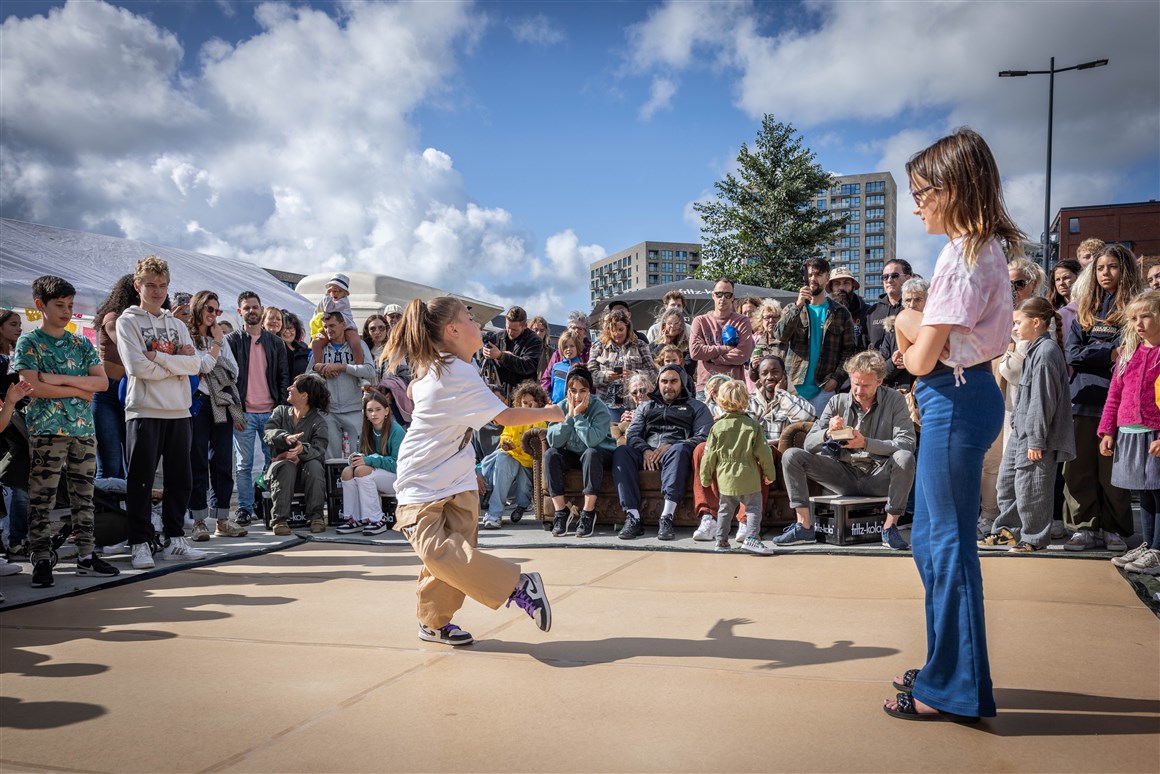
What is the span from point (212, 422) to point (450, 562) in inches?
184

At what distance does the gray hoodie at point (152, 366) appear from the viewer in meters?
5.48

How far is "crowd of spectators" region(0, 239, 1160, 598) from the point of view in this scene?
521cm

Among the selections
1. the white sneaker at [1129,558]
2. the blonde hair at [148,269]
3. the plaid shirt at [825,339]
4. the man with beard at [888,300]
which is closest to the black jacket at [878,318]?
the man with beard at [888,300]

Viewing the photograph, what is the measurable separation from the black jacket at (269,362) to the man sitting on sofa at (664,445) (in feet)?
10.8

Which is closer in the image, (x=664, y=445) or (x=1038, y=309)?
(x=1038, y=309)

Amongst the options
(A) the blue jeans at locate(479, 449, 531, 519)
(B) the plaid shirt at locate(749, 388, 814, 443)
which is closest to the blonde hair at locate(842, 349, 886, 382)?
(B) the plaid shirt at locate(749, 388, 814, 443)

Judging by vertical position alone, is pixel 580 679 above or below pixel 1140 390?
below

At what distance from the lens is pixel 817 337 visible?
23.7ft

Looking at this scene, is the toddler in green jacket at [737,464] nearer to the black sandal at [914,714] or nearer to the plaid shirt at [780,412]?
the plaid shirt at [780,412]

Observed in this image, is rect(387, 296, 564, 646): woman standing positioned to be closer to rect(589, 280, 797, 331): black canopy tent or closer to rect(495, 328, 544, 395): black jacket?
rect(495, 328, 544, 395): black jacket

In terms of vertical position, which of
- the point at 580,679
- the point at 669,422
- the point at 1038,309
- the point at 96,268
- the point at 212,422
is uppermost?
the point at 96,268

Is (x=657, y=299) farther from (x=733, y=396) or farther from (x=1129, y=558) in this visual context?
(x=1129, y=558)

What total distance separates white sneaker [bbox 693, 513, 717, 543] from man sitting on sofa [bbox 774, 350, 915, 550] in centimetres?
51

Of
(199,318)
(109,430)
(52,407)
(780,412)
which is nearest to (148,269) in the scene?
(52,407)
